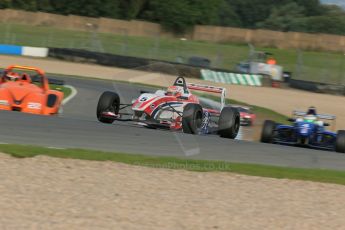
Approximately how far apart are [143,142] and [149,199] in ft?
11.5

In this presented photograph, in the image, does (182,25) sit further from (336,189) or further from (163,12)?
(336,189)

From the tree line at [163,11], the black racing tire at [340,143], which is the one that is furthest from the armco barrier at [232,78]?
the tree line at [163,11]

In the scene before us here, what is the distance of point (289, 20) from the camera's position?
88.6 m

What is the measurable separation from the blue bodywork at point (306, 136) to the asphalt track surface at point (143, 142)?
127 inches

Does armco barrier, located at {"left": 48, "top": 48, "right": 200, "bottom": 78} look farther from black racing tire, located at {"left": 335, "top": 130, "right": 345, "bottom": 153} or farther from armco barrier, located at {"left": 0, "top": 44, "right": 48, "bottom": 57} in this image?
black racing tire, located at {"left": 335, "top": 130, "right": 345, "bottom": 153}

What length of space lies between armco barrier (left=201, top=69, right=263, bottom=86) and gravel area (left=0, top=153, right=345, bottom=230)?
23818mm

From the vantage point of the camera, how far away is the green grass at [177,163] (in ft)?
27.7

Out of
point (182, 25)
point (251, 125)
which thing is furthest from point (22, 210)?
point (182, 25)

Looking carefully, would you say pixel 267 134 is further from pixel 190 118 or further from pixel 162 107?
pixel 190 118

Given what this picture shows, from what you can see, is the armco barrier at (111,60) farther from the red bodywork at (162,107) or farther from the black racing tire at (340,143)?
the red bodywork at (162,107)

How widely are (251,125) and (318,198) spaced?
1136 centimetres

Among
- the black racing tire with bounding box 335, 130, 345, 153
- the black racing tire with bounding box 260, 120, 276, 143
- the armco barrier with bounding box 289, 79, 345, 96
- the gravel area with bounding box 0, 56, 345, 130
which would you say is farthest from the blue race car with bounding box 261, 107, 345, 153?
the armco barrier with bounding box 289, 79, 345, 96

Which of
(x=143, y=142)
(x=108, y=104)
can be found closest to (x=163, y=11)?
(x=108, y=104)

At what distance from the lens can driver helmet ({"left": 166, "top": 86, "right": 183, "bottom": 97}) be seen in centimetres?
1285
